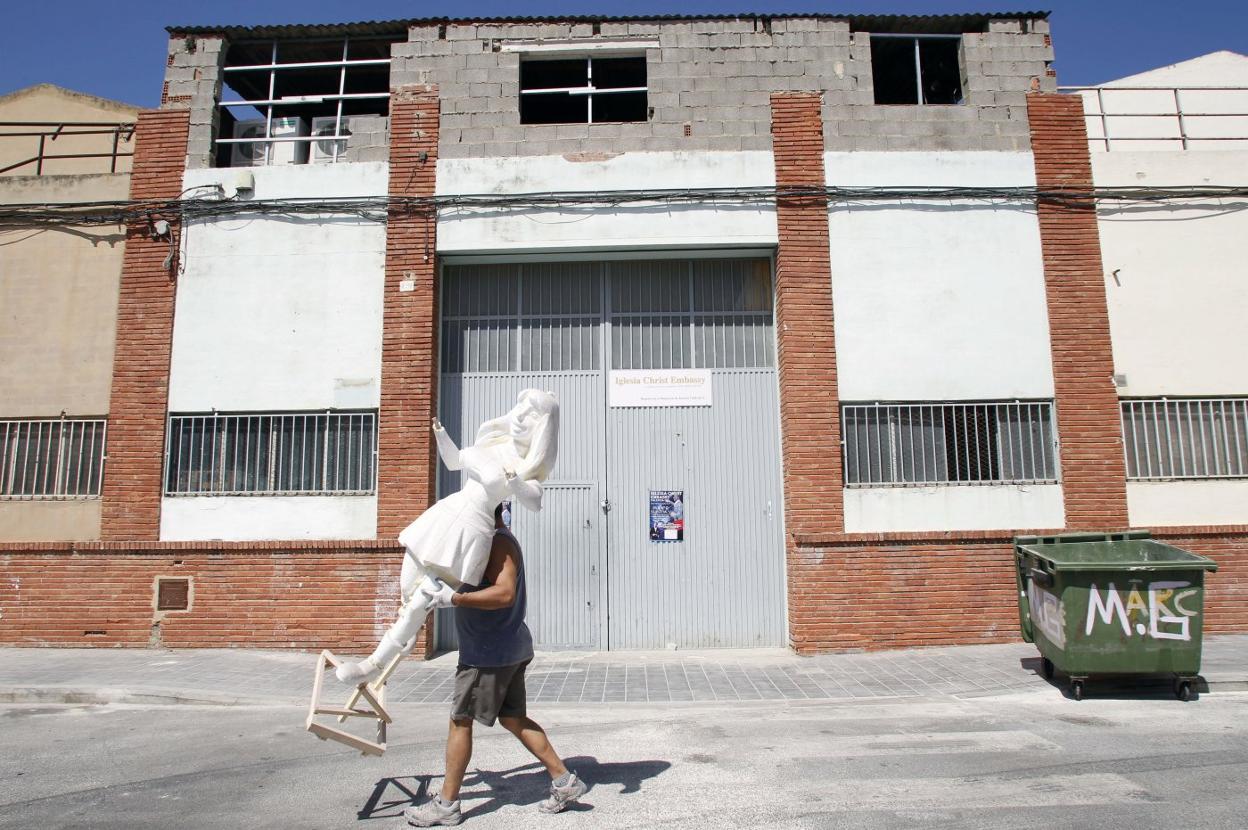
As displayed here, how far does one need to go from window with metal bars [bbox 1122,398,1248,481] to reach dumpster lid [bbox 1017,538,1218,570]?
102 inches

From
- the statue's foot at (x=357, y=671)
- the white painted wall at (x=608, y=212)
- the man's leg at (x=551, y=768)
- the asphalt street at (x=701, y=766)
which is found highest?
the white painted wall at (x=608, y=212)

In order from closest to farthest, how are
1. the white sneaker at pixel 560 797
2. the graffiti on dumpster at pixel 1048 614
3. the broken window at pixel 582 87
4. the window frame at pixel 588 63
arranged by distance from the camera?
the white sneaker at pixel 560 797
the graffiti on dumpster at pixel 1048 614
the window frame at pixel 588 63
the broken window at pixel 582 87

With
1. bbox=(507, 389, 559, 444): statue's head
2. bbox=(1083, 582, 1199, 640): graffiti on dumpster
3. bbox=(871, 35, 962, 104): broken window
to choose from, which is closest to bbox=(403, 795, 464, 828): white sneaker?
bbox=(507, 389, 559, 444): statue's head

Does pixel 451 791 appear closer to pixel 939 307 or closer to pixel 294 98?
pixel 939 307

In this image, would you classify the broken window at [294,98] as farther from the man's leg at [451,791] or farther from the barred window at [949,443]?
the man's leg at [451,791]

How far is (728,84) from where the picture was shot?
1040 cm

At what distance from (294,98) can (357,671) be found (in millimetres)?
8940

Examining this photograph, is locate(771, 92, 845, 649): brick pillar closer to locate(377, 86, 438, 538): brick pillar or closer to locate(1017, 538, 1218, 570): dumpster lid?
locate(1017, 538, 1218, 570): dumpster lid

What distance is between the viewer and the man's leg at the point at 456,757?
425cm

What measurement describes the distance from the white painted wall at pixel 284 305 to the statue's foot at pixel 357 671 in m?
5.93

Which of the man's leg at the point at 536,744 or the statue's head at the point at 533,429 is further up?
the statue's head at the point at 533,429

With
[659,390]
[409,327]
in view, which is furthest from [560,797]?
[409,327]

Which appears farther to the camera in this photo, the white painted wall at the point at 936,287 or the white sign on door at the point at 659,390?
the white sign on door at the point at 659,390

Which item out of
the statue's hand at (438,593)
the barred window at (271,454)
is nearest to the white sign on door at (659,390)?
the barred window at (271,454)
